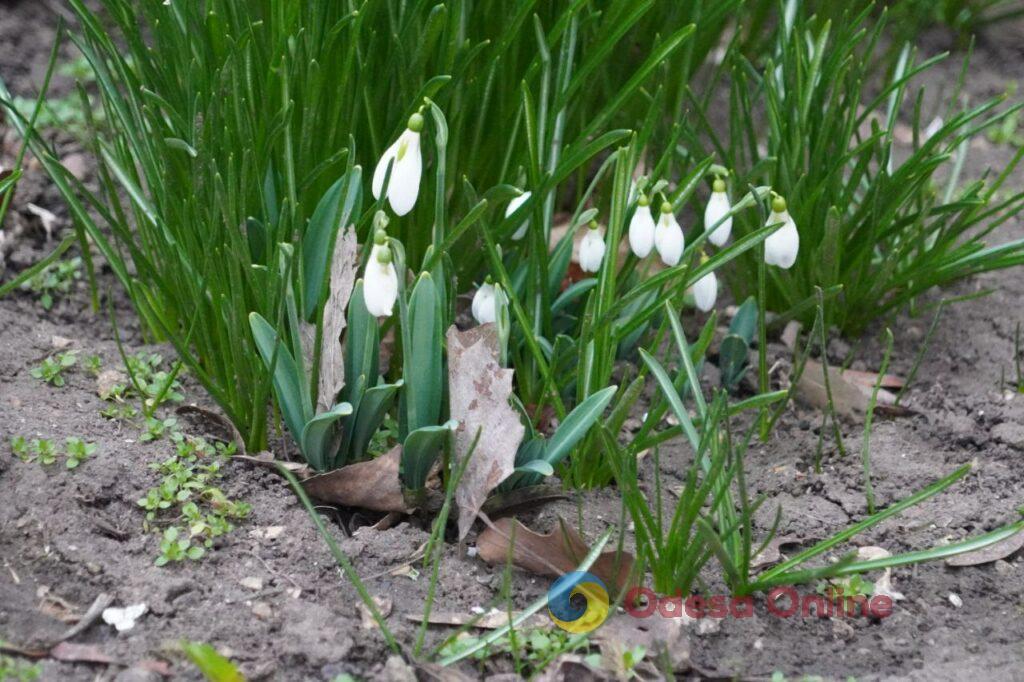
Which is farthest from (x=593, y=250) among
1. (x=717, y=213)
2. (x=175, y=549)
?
(x=175, y=549)

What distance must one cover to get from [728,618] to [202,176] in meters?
1.25

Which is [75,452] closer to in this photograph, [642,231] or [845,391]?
[642,231]

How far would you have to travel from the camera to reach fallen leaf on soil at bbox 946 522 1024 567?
2057mm

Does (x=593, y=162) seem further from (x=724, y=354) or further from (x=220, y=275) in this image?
(x=220, y=275)

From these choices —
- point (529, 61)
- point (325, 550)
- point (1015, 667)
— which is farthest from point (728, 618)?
point (529, 61)

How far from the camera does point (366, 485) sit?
6.81 feet

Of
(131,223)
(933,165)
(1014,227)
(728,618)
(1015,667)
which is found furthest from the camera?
(1014,227)

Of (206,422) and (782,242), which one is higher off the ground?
(782,242)

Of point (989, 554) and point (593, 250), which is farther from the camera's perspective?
point (593, 250)

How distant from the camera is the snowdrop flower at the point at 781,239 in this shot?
82.1 inches

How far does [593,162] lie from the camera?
343cm

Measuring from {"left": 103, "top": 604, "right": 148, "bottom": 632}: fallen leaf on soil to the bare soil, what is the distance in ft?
0.05

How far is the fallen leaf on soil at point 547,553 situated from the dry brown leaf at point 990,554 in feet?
2.13

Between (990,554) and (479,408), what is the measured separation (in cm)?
101
